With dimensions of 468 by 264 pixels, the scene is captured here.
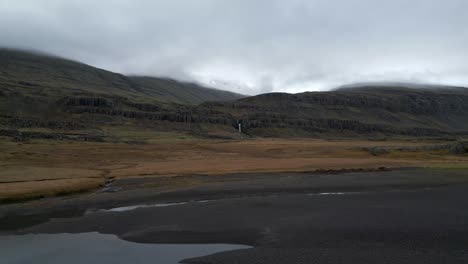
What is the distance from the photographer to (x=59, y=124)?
176 meters

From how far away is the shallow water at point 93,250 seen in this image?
21.4 metres

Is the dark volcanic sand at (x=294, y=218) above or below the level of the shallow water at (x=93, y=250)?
above

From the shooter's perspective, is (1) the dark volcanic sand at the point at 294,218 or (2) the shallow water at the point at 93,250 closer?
(1) the dark volcanic sand at the point at 294,218

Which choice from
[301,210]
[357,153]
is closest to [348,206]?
[301,210]

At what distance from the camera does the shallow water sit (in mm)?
21375

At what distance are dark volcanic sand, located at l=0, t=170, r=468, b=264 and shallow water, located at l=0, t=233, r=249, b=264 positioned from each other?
1.14 meters

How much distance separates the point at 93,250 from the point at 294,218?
46.7 feet

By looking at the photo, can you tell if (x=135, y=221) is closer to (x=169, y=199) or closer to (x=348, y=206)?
(x=169, y=199)

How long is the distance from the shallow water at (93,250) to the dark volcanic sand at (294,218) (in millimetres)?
1137

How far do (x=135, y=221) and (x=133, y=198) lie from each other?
10539 mm

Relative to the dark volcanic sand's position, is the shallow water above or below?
below

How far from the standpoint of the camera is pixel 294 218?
28.8 metres

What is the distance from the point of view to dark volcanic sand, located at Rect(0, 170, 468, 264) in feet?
68.3

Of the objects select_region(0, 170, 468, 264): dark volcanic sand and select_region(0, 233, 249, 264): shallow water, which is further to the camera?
select_region(0, 233, 249, 264): shallow water
